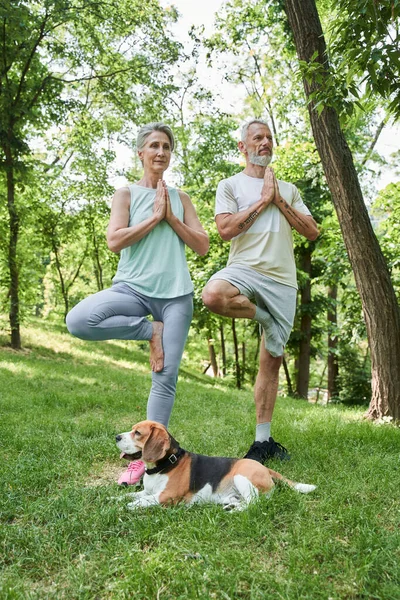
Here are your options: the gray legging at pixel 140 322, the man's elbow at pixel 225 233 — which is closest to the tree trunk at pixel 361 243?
the man's elbow at pixel 225 233

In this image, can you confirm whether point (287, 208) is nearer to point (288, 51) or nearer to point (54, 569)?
point (54, 569)

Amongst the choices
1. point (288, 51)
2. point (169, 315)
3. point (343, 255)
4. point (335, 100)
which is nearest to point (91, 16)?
point (288, 51)

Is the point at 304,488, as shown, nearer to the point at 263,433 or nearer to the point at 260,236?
the point at 263,433

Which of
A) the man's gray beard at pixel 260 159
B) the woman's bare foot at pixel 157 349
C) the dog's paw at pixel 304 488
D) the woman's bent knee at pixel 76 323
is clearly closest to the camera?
the dog's paw at pixel 304 488

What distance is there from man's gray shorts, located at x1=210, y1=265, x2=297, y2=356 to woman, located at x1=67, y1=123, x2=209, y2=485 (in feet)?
1.35

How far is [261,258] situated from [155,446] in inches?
76.1

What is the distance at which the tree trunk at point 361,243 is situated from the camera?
Result: 695 cm

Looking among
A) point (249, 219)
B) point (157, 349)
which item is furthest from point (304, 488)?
point (249, 219)

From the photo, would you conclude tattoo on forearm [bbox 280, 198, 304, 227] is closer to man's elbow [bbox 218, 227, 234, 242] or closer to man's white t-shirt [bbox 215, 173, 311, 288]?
man's white t-shirt [bbox 215, 173, 311, 288]

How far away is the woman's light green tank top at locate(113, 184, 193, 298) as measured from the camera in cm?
423

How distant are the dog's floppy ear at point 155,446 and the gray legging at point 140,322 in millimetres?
659

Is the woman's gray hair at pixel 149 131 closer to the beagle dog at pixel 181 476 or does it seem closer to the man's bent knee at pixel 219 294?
the man's bent knee at pixel 219 294

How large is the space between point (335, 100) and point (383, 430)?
3.58 metres

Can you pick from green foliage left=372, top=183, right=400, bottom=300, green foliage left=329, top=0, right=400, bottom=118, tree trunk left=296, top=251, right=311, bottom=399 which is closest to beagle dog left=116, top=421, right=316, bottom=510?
green foliage left=329, top=0, right=400, bottom=118
